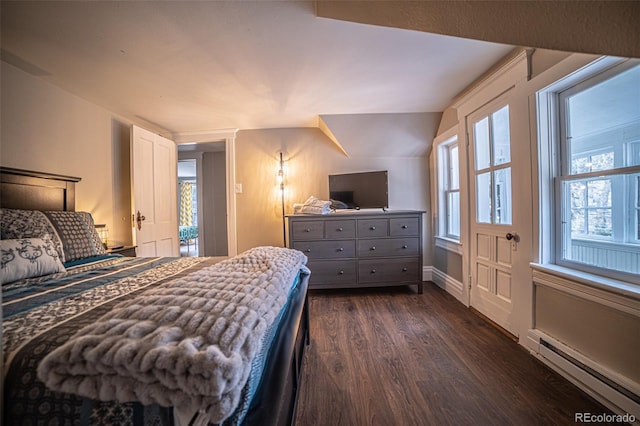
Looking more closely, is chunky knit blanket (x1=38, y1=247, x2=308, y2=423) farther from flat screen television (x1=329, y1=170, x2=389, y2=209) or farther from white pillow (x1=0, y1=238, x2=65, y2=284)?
flat screen television (x1=329, y1=170, x2=389, y2=209)

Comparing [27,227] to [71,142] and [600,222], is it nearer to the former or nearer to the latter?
[71,142]

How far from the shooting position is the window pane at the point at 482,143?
6.97 feet

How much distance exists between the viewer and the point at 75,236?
1644 millimetres

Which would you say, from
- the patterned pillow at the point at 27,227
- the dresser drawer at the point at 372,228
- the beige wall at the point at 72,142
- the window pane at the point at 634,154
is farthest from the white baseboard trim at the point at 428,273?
the beige wall at the point at 72,142

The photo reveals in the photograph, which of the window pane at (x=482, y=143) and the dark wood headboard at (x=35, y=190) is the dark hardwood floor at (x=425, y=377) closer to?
the window pane at (x=482, y=143)

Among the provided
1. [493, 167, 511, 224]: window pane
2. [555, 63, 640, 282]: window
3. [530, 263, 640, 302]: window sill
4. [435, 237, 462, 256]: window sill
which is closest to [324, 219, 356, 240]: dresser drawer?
[435, 237, 462, 256]: window sill

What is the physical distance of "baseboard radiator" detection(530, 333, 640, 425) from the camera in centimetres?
110

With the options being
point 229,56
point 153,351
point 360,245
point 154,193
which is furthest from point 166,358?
point 154,193

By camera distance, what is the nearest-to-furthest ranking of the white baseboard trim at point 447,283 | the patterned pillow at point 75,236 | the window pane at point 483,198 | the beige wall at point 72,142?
the patterned pillow at point 75,236, the beige wall at point 72,142, the window pane at point 483,198, the white baseboard trim at point 447,283

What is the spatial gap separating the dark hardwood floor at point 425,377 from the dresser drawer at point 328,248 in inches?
28.7

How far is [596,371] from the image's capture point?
124 centimetres

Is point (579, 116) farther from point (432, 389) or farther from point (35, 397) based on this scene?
point (35, 397)

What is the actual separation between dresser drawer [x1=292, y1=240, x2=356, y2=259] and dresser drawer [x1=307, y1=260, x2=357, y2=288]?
71 mm

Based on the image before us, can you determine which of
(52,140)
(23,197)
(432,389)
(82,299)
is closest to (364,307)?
(432,389)
